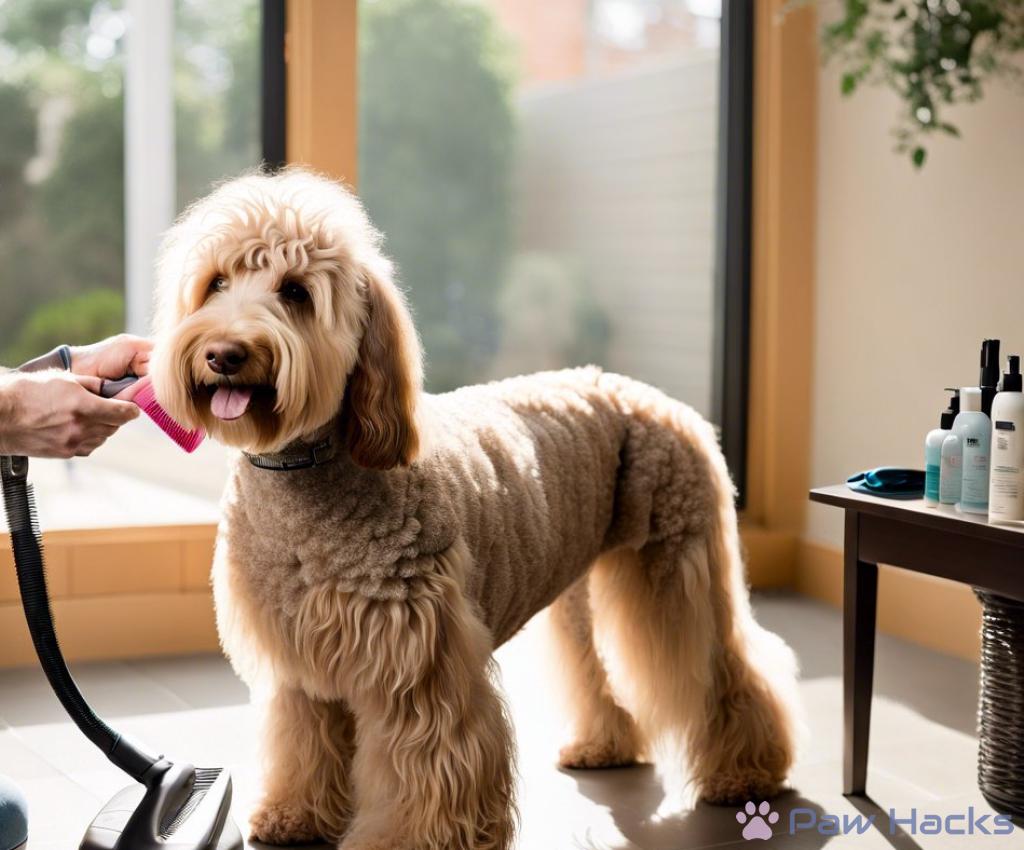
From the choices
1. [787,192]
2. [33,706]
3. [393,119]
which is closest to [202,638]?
[33,706]

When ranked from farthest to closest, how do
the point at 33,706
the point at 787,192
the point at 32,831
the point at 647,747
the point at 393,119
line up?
the point at 787,192
the point at 393,119
the point at 33,706
the point at 647,747
the point at 32,831

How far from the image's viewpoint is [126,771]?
219 centimetres

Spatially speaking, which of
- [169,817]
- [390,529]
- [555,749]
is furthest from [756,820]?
[169,817]

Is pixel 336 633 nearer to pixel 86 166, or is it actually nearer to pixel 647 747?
pixel 647 747

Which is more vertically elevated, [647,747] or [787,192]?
[787,192]

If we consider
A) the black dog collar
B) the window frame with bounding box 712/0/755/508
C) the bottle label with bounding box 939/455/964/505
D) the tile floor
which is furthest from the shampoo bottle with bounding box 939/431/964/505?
the window frame with bounding box 712/0/755/508

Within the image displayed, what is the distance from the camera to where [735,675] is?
8.73 feet

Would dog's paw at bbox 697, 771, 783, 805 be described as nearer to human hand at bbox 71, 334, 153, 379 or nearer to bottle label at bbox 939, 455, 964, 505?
bottle label at bbox 939, 455, 964, 505

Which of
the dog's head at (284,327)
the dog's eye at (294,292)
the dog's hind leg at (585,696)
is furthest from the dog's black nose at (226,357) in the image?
the dog's hind leg at (585,696)

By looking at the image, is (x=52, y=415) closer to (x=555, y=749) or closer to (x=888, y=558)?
(x=555, y=749)

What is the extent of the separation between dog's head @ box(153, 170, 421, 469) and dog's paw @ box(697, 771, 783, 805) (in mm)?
1067

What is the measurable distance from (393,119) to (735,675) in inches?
86.4

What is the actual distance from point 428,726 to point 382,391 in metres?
0.55

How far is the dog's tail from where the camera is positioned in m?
2.61
